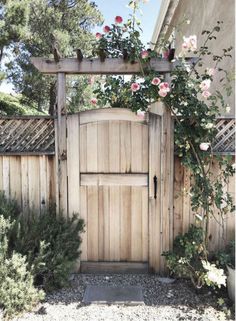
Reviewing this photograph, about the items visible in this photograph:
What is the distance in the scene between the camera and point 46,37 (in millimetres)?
8242

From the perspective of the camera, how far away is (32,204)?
3203 mm

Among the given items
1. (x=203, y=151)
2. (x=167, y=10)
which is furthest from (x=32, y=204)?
(x=167, y=10)

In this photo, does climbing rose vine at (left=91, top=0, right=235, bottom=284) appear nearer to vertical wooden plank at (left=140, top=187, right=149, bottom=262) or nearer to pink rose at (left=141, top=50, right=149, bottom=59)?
pink rose at (left=141, top=50, right=149, bottom=59)

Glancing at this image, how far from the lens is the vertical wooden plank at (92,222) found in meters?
3.09

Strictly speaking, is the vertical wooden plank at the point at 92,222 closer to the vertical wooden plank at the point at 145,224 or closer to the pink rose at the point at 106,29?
the vertical wooden plank at the point at 145,224

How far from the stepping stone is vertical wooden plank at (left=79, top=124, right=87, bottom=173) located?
1265 mm

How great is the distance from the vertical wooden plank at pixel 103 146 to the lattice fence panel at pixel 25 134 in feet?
1.90

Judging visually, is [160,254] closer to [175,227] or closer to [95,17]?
[175,227]

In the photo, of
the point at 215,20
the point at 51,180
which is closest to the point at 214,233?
the point at 51,180

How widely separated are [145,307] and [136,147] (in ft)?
5.27

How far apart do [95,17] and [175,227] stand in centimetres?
807

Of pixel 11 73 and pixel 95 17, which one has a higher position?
pixel 95 17

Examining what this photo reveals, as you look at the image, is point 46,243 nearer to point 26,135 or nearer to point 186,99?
point 26,135

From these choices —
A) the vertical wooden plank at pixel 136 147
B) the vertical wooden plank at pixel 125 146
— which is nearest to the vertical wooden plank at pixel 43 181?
the vertical wooden plank at pixel 125 146
